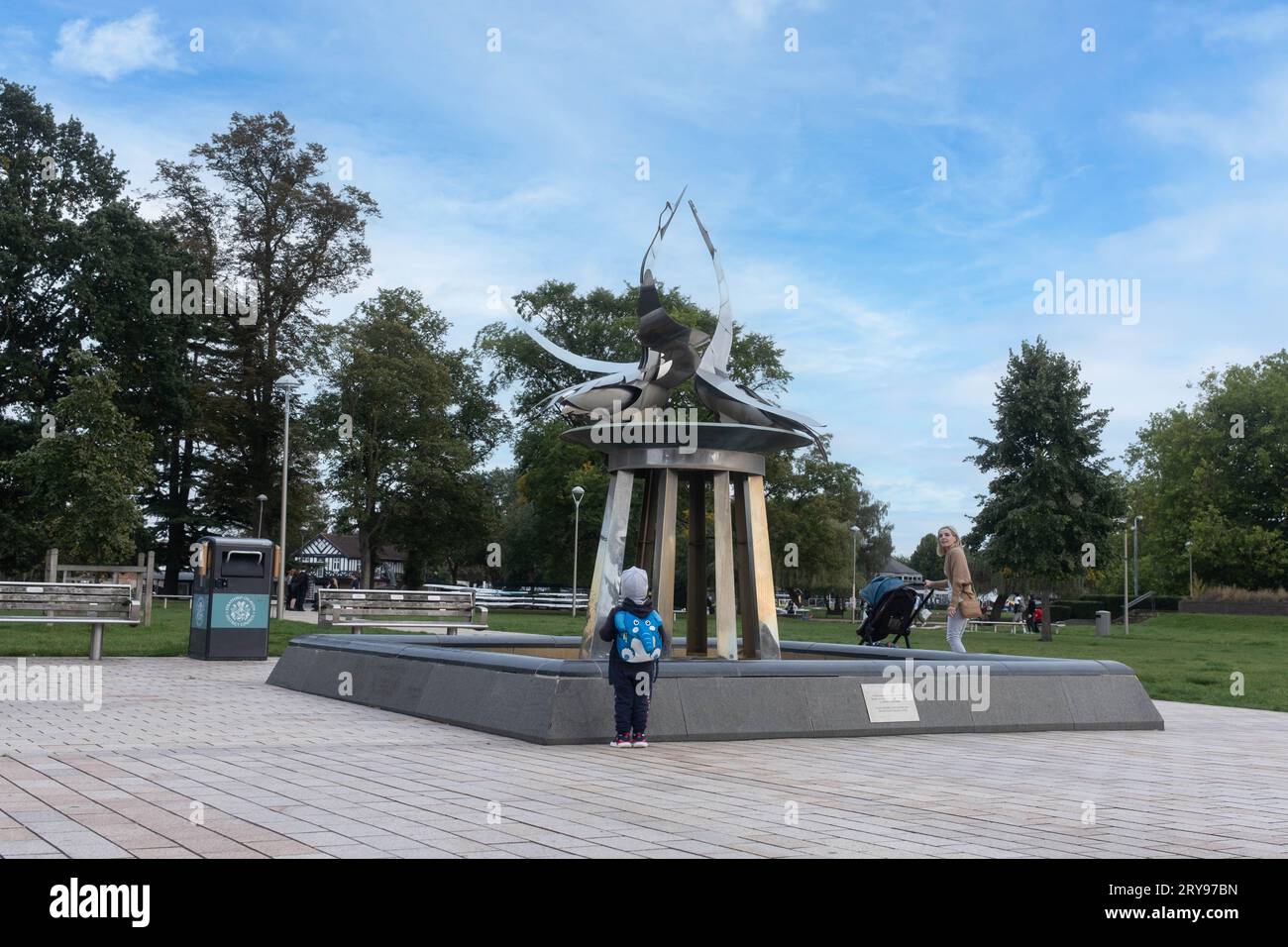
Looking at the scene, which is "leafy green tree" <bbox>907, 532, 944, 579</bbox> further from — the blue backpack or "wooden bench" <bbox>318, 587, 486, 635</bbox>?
the blue backpack

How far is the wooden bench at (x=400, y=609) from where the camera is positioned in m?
20.4

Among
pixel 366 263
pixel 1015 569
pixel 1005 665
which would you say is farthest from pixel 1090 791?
pixel 366 263

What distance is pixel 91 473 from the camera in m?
28.9

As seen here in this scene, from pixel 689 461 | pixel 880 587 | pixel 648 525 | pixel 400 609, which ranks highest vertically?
pixel 689 461

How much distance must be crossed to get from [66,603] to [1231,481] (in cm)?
6205

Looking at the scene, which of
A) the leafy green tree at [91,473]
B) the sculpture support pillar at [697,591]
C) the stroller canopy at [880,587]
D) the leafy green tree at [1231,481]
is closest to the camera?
the sculpture support pillar at [697,591]

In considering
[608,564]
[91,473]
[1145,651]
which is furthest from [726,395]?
[91,473]

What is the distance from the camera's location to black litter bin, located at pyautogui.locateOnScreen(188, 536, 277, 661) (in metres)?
18.9

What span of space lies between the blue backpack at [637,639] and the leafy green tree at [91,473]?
22.8m

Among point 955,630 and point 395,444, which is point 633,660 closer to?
point 955,630

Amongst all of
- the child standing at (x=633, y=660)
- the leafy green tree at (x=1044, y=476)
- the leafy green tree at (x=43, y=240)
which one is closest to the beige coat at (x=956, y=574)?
the child standing at (x=633, y=660)

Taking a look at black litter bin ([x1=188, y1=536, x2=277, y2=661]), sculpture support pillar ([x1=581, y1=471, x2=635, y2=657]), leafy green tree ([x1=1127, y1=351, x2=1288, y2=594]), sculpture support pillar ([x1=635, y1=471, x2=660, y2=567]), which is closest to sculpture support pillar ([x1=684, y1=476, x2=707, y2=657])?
sculpture support pillar ([x1=635, y1=471, x2=660, y2=567])

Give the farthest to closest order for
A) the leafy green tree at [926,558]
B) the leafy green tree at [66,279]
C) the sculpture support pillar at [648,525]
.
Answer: the leafy green tree at [926,558]
the leafy green tree at [66,279]
the sculpture support pillar at [648,525]

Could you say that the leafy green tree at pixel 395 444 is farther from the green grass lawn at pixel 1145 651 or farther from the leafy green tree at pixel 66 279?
the green grass lawn at pixel 1145 651
